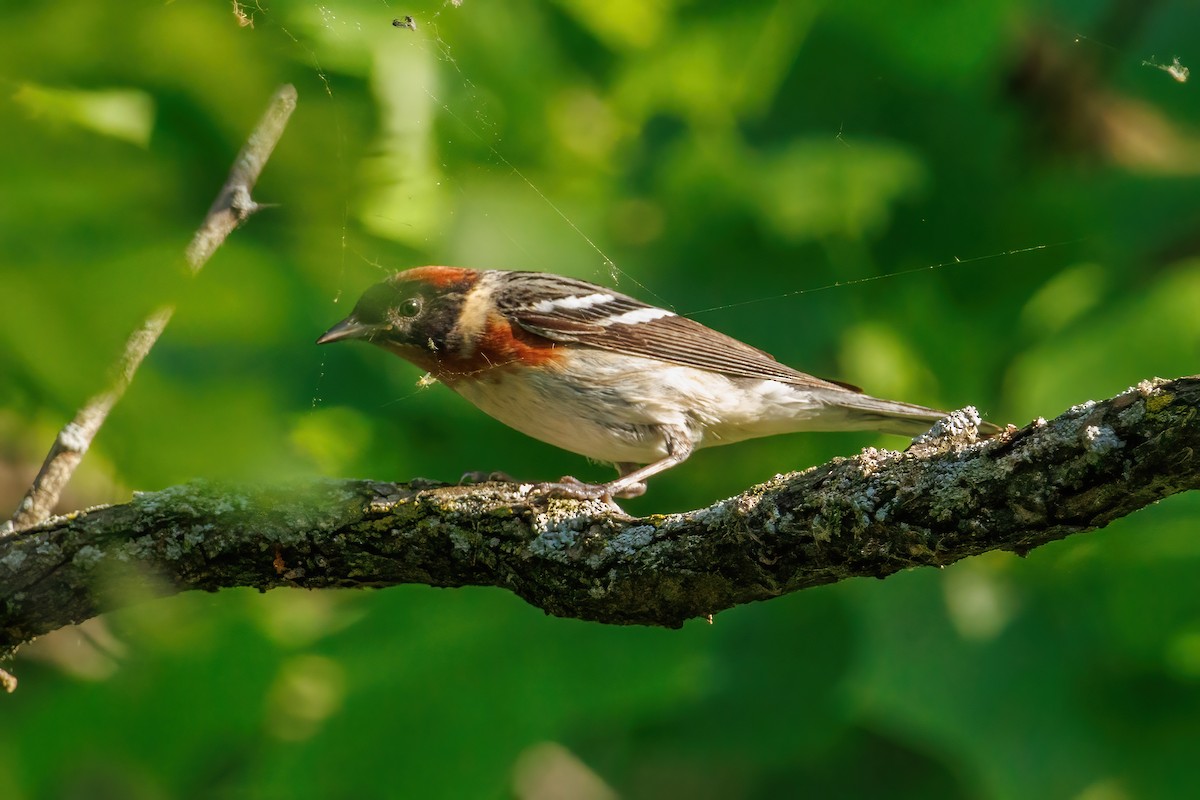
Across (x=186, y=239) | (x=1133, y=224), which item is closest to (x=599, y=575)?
(x=186, y=239)

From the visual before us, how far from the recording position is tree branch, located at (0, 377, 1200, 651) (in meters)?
2.01

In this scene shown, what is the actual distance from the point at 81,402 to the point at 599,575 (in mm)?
2088

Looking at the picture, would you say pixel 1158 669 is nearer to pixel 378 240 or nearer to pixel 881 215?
pixel 881 215

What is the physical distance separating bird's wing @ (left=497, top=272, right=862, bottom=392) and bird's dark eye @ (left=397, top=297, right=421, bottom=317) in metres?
0.56

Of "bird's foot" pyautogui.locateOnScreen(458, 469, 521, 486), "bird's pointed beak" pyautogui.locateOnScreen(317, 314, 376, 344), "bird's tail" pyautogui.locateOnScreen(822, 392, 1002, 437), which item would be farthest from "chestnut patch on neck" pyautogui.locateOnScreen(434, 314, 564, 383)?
"bird's tail" pyautogui.locateOnScreen(822, 392, 1002, 437)

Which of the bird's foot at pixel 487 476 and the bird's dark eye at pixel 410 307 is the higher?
the bird's dark eye at pixel 410 307

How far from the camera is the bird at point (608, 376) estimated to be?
4.32m

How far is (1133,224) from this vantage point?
183 inches

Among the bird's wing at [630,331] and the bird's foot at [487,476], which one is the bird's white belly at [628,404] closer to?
the bird's wing at [630,331]

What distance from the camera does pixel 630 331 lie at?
486 centimetres

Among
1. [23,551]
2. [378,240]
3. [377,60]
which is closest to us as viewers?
[378,240]

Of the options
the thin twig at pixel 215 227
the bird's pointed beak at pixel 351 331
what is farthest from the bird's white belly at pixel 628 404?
the thin twig at pixel 215 227

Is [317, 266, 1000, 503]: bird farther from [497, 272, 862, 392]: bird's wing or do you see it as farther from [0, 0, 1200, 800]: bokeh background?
[0, 0, 1200, 800]: bokeh background

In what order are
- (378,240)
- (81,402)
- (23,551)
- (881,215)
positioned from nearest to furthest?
(81,402) < (378,240) < (23,551) < (881,215)
